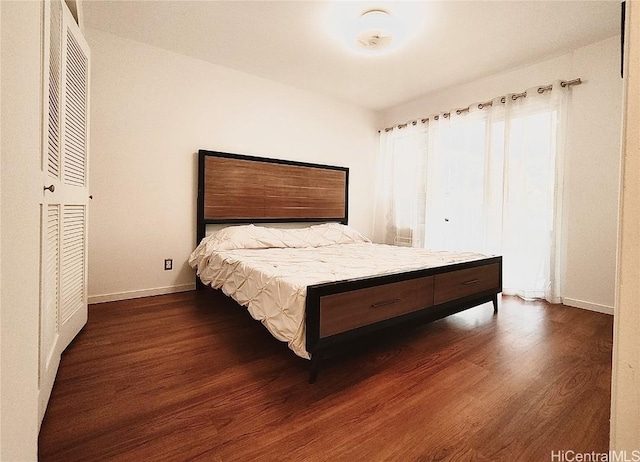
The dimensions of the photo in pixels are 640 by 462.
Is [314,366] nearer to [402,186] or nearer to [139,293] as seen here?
[139,293]

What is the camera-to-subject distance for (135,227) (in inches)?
119

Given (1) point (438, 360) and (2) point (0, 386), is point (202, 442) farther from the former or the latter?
(1) point (438, 360)

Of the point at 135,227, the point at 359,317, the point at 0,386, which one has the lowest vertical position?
the point at 359,317

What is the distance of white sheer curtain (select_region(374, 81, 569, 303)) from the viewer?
3082 mm

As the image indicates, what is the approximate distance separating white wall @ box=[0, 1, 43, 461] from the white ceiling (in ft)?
7.18

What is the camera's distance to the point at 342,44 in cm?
291

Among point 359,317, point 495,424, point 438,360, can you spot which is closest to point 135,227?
point 359,317

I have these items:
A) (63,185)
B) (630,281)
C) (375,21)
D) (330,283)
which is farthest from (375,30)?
(630,281)

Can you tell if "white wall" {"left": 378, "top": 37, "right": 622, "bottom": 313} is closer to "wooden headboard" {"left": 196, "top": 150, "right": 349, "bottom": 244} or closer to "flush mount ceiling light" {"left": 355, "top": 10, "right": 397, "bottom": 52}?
"flush mount ceiling light" {"left": 355, "top": 10, "right": 397, "bottom": 52}

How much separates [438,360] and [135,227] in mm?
2943

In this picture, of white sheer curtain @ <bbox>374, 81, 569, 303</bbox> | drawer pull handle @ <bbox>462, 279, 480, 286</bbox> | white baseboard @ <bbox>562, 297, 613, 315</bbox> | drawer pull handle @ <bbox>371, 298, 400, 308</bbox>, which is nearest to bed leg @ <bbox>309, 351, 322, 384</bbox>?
drawer pull handle @ <bbox>371, 298, 400, 308</bbox>

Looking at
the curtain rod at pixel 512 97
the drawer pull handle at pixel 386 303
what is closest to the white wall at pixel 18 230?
the drawer pull handle at pixel 386 303

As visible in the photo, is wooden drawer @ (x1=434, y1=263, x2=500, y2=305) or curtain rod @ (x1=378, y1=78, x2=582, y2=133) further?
curtain rod @ (x1=378, y1=78, x2=582, y2=133)

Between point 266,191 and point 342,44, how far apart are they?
68.9 inches
